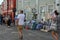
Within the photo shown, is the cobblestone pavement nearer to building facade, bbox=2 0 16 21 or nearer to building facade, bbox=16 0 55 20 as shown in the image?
building facade, bbox=16 0 55 20

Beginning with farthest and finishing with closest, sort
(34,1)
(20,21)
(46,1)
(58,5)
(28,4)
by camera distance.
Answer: (28,4) → (34,1) → (46,1) → (58,5) → (20,21)

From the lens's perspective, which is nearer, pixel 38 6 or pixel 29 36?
pixel 29 36

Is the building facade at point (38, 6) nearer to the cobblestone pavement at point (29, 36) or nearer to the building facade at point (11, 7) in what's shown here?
the cobblestone pavement at point (29, 36)

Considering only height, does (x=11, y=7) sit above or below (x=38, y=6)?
below

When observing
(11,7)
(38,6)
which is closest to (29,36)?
(38,6)

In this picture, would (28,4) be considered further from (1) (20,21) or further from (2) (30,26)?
(1) (20,21)

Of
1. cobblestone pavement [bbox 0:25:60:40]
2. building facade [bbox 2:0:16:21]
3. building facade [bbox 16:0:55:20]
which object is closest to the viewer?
cobblestone pavement [bbox 0:25:60:40]

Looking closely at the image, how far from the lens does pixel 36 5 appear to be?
1238 inches

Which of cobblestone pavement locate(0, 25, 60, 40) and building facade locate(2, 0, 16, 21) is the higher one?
building facade locate(2, 0, 16, 21)

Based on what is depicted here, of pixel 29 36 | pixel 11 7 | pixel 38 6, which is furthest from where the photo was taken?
pixel 11 7

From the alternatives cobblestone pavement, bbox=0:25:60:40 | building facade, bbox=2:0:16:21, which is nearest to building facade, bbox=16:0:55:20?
cobblestone pavement, bbox=0:25:60:40

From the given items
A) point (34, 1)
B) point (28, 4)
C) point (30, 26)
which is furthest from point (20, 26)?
point (28, 4)

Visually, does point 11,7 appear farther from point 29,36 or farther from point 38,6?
point 29,36

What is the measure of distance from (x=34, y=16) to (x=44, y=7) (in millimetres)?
2763
